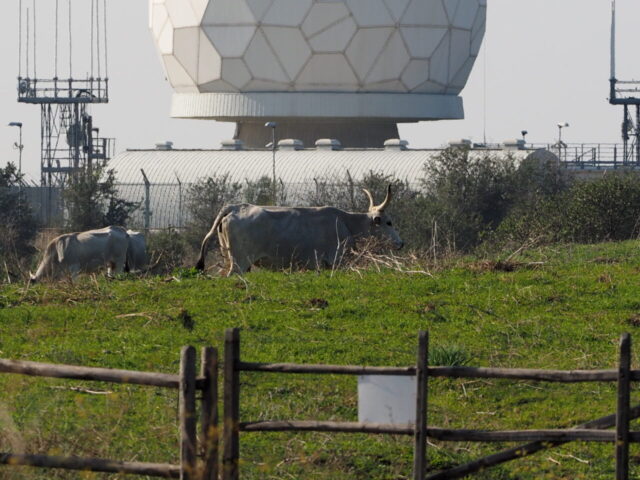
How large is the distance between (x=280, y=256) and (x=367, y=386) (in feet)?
33.8

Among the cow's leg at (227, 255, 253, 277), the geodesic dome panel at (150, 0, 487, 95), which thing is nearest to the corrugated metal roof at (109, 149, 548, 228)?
the geodesic dome panel at (150, 0, 487, 95)

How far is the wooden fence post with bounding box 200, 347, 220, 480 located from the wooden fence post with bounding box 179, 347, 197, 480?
0.12 m

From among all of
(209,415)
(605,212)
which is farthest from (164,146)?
(209,415)

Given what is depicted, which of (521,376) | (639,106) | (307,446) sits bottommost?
(307,446)

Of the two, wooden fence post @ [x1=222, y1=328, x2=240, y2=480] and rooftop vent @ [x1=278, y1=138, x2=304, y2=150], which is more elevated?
rooftop vent @ [x1=278, y1=138, x2=304, y2=150]

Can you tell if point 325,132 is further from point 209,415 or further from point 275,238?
point 209,415

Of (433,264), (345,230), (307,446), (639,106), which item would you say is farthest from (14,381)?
(639,106)

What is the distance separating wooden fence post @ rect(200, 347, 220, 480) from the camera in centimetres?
848

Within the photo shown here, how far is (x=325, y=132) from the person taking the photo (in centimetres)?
5850

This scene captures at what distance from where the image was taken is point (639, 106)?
57.5 meters

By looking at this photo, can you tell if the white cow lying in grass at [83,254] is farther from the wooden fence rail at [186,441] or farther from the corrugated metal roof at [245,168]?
the corrugated metal roof at [245,168]

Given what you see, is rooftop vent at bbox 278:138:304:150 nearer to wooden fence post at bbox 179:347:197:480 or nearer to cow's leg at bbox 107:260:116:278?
cow's leg at bbox 107:260:116:278

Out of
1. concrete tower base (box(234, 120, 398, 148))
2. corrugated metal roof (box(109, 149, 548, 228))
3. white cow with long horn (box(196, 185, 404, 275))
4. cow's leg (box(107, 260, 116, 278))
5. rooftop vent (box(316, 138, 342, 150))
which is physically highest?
concrete tower base (box(234, 120, 398, 148))

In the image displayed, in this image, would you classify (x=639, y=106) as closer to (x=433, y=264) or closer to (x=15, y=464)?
(x=433, y=264)
